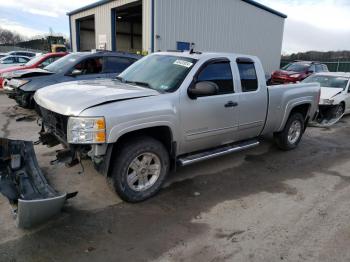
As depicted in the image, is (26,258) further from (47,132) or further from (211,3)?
(211,3)

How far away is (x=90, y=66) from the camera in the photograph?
8.29 metres

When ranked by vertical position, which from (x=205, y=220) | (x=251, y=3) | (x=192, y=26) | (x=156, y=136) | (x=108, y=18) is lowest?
(x=205, y=220)

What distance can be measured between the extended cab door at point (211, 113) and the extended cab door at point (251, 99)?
0.65ft

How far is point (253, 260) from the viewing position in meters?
2.86

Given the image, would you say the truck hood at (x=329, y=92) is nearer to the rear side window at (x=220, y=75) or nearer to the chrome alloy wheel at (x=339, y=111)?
the chrome alloy wheel at (x=339, y=111)

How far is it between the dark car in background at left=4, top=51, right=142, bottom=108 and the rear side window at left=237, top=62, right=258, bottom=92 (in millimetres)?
4453

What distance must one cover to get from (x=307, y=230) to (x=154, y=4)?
44.9 ft

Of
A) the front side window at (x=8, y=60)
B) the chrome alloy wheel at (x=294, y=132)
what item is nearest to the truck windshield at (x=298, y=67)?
the chrome alloy wheel at (x=294, y=132)

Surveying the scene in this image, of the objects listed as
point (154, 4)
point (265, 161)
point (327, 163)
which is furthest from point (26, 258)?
point (154, 4)

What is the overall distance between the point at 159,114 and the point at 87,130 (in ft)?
2.97

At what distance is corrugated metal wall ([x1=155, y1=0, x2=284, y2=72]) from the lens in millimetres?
15383

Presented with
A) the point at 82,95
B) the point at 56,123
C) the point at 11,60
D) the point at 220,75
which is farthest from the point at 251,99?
the point at 11,60

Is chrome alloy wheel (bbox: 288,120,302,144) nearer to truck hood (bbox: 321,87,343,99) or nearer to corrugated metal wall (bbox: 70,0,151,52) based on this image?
truck hood (bbox: 321,87,343,99)

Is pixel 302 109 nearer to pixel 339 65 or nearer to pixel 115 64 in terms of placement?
pixel 115 64
